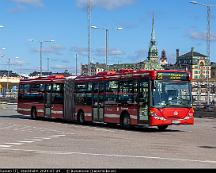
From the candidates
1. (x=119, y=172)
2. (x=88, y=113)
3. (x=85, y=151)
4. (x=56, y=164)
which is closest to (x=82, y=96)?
(x=88, y=113)

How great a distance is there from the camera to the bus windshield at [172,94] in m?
24.2

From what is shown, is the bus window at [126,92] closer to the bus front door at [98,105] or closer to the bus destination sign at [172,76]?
the bus destination sign at [172,76]

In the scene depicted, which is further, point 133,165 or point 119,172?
point 133,165

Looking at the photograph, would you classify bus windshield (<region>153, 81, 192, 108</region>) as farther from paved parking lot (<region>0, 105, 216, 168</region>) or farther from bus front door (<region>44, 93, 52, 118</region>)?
bus front door (<region>44, 93, 52, 118</region>)

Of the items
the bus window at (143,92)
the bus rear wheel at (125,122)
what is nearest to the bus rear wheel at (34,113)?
the bus rear wheel at (125,122)

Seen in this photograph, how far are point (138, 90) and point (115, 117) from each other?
2761mm

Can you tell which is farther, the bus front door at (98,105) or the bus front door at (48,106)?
the bus front door at (48,106)

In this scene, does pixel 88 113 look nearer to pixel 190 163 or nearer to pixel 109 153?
pixel 109 153

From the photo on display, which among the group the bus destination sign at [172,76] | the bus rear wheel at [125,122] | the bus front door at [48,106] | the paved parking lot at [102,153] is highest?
the bus destination sign at [172,76]

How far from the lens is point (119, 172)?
9391 millimetres

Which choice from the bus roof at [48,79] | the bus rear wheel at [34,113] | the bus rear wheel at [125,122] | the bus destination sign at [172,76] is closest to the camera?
the bus destination sign at [172,76]

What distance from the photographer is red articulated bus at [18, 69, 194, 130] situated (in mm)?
24281

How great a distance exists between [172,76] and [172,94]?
884 mm

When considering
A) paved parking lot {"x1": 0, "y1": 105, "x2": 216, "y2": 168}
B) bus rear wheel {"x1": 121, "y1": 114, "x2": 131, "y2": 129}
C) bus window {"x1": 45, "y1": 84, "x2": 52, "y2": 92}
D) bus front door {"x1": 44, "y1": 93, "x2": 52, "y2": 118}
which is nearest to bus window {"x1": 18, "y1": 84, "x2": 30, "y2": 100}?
bus window {"x1": 45, "y1": 84, "x2": 52, "y2": 92}
